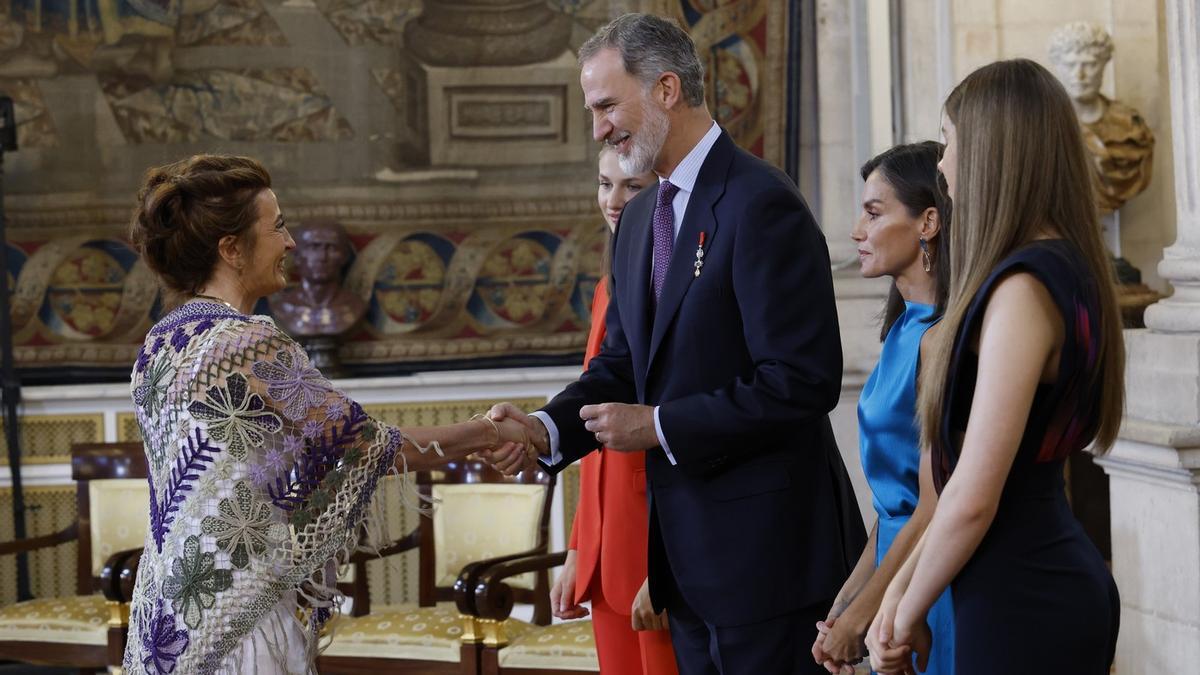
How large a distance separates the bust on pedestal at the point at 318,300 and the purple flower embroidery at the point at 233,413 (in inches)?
163

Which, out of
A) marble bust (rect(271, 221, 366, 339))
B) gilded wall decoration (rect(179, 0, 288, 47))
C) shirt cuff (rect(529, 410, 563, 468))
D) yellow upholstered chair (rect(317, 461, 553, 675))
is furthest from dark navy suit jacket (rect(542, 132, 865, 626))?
gilded wall decoration (rect(179, 0, 288, 47))

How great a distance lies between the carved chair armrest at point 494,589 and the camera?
185 inches

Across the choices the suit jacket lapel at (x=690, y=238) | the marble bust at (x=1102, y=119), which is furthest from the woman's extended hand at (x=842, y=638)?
the marble bust at (x=1102, y=119)

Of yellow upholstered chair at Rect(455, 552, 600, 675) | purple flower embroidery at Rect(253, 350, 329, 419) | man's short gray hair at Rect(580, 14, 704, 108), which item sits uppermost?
man's short gray hair at Rect(580, 14, 704, 108)

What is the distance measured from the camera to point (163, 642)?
2682 mm

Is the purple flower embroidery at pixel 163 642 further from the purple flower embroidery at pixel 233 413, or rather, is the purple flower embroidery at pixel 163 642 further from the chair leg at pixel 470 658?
the chair leg at pixel 470 658

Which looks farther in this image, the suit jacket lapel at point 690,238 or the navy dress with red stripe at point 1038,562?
the suit jacket lapel at point 690,238

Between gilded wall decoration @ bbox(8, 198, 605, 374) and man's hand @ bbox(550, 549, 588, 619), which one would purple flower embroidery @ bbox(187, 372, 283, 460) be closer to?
man's hand @ bbox(550, 549, 588, 619)

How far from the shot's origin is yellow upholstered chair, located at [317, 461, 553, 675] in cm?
489

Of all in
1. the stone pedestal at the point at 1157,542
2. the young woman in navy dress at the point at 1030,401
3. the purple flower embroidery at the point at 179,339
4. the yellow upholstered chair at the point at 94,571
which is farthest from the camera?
the yellow upholstered chair at the point at 94,571

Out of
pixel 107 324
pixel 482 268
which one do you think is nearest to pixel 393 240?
pixel 482 268

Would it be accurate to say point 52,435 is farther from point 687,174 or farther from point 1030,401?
point 1030,401

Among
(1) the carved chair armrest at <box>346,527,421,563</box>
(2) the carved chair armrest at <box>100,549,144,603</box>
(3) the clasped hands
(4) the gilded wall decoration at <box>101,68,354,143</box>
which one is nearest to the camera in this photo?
(3) the clasped hands

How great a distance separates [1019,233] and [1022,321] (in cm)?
16
